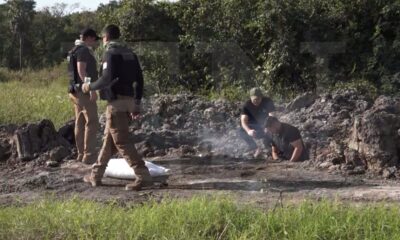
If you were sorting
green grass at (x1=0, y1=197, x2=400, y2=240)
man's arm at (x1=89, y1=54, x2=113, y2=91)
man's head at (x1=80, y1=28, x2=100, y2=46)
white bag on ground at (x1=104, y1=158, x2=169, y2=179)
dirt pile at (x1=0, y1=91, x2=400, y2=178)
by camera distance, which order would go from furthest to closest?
1. man's head at (x1=80, y1=28, x2=100, y2=46)
2. dirt pile at (x1=0, y1=91, x2=400, y2=178)
3. white bag on ground at (x1=104, y1=158, x2=169, y2=179)
4. man's arm at (x1=89, y1=54, x2=113, y2=91)
5. green grass at (x1=0, y1=197, x2=400, y2=240)

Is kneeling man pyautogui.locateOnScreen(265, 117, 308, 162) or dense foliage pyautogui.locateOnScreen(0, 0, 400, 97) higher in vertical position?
dense foliage pyautogui.locateOnScreen(0, 0, 400, 97)

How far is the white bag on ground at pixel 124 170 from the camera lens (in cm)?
752

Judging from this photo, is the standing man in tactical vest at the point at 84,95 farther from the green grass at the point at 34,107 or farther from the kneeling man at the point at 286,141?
the green grass at the point at 34,107

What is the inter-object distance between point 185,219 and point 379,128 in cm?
350

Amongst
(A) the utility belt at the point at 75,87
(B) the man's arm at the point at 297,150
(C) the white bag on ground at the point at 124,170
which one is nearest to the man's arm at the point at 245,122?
(B) the man's arm at the point at 297,150

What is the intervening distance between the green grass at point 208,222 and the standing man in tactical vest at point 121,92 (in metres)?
1.50

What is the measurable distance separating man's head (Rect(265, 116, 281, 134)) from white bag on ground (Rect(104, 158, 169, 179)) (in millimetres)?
1675

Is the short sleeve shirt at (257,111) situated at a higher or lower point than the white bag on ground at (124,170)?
higher

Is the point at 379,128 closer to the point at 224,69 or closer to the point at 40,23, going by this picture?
the point at 224,69

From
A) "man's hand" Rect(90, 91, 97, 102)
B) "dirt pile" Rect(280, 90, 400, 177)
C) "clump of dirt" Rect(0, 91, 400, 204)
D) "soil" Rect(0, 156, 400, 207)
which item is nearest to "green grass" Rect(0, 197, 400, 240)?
"soil" Rect(0, 156, 400, 207)

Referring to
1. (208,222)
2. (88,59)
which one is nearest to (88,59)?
(88,59)

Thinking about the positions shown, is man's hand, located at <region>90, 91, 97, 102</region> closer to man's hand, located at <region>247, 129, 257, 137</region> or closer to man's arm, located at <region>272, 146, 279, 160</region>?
man's hand, located at <region>247, 129, 257, 137</region>

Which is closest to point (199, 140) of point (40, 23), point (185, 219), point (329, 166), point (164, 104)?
point (164, 104)

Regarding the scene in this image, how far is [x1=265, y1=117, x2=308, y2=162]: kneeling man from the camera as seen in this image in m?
8.71
